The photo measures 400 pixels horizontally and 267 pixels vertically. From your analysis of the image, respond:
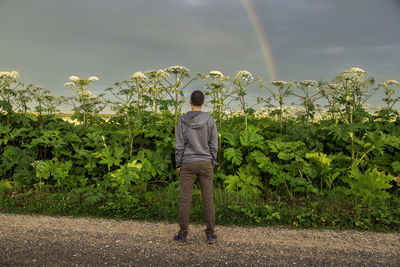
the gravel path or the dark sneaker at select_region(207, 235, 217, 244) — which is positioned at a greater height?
the dark sneaker at select_region(207, 235, 217, 244)

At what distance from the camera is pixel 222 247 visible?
177 inches

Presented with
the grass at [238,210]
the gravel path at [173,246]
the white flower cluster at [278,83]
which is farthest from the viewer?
the white flower cluster at [278,83]

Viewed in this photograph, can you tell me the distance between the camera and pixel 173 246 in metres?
4.52

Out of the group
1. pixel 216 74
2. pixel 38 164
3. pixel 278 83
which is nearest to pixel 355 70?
pixel 278 83

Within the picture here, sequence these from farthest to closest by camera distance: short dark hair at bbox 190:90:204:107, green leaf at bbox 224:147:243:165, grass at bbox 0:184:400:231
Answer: green leaf at bbox 224:147:243:165
grass at bbox 0:184:400:231
short dark hair at bbox 190:90:204:107

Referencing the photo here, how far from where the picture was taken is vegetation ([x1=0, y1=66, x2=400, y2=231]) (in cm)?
575

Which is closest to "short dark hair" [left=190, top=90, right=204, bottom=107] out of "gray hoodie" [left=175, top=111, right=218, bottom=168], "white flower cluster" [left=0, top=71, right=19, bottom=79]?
"gray hoodie" [left=175, top=111, right=218, bottom=168]

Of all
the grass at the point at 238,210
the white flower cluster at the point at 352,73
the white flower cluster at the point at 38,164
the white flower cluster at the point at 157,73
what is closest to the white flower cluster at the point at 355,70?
the white flower cluster at the point at 352,73

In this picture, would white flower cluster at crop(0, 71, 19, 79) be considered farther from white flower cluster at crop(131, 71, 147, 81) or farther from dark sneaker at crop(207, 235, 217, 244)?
dark sneaker at crop(207, 235, 217, 244)

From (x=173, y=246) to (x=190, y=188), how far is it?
0.88m

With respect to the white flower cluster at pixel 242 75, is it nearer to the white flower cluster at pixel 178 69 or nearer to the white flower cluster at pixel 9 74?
the white flower cluster at pixel 178 69

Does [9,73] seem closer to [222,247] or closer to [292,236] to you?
[222,247]

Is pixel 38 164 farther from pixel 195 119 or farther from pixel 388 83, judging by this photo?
pixel 388 83

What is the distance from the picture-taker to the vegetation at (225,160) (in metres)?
5.75
